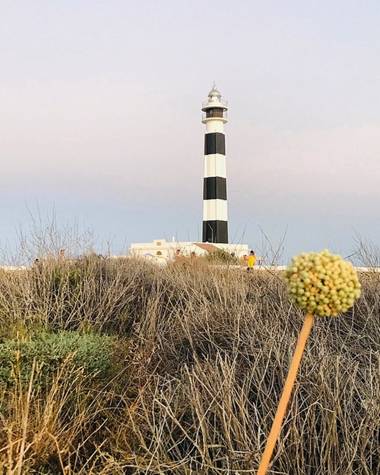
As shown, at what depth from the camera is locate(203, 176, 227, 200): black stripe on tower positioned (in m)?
23.3

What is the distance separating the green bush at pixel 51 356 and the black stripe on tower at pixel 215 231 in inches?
732

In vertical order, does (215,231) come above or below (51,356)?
above

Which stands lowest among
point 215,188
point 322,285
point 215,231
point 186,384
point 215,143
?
point 186,384

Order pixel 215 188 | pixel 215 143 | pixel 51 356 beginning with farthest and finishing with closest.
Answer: pixel 215 143, pixel 215 188, pixel 51 356

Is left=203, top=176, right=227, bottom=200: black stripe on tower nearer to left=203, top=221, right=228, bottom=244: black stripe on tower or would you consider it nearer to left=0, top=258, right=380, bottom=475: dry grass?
left=203, top=221, right=228, bottom=244: black stripe on tower

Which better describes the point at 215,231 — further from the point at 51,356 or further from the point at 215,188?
the point at 51,356

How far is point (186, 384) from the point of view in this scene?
353 cm

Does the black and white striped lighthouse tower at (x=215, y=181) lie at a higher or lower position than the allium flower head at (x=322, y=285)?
higher

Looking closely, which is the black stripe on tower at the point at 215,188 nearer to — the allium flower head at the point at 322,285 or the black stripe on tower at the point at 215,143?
the black stripe on tower at the point at 215,143

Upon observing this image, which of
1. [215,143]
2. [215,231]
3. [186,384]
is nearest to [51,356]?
[186,384]

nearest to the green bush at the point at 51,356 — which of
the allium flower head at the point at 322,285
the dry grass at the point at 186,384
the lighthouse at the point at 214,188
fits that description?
the dry grass at the point at 186,384

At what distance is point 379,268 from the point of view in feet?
21.1

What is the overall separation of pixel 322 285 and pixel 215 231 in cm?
2245

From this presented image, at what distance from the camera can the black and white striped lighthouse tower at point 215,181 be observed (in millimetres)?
23281
